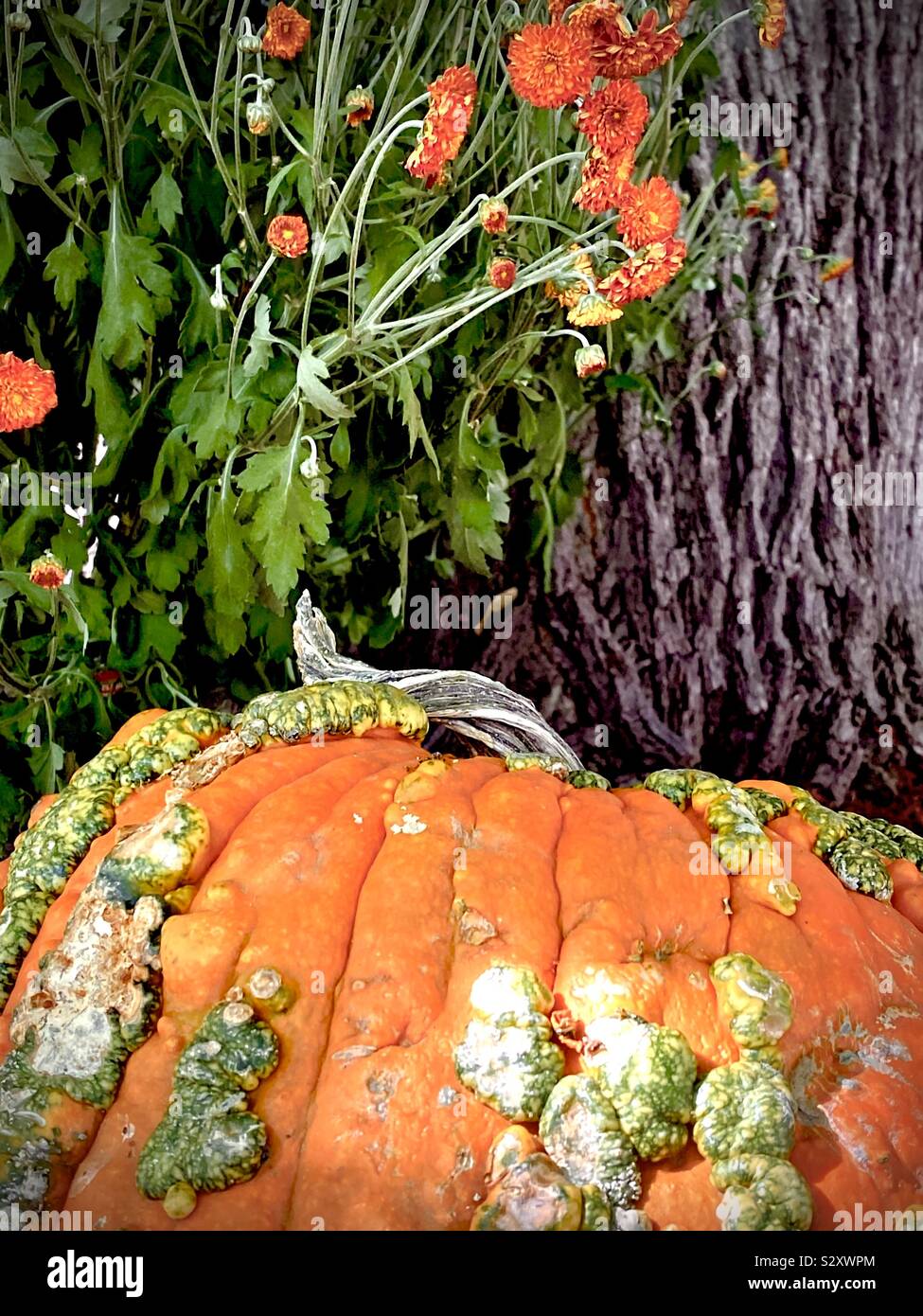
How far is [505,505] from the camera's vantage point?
160 cm

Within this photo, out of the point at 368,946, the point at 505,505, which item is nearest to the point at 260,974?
the point at 368,946

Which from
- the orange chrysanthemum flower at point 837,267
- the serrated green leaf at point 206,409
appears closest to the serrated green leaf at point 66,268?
the serrated green leaf at point 206,409

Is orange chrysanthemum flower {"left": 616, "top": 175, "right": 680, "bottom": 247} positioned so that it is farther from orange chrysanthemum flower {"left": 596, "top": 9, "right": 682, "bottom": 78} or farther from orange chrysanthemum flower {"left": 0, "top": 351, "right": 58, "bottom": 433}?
orange chrysanthemum flower {"left": 0, "top": 351, "right": 58, "bottom": 433}

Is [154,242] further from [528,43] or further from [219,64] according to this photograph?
[528,43]

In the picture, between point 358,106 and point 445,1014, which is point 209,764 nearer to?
point 445,1014

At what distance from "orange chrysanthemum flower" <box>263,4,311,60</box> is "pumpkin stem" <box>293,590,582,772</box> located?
1.87ft

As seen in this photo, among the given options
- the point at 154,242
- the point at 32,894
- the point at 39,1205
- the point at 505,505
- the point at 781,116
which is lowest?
the point at 39,1205

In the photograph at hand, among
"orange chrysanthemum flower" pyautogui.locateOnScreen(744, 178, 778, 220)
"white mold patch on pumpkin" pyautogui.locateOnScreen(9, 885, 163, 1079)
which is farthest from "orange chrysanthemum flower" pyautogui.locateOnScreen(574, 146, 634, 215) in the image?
"white mold patch on pumpkin" pyautogui.locateOnScreen(9, 885, 163, 1079)

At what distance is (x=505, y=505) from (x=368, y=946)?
83cm

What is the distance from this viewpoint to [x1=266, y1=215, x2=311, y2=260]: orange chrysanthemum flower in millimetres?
1308

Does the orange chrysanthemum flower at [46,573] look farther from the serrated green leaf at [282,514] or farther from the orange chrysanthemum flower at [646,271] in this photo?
the orange chrysanthemum flower at [646,271]

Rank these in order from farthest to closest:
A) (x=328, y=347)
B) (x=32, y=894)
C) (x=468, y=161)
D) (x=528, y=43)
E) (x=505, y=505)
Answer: (x=505, y=505), (x=468, y=161), (x=328, y=347), (x=528, y=43), (x=32, y=894)

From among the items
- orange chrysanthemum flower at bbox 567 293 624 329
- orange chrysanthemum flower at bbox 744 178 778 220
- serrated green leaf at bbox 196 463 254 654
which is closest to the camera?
orange chrysanthemum flower at bbox 567 293 624 329

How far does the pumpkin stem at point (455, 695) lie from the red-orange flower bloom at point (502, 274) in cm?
39
